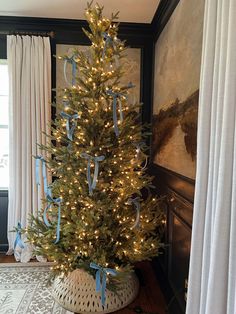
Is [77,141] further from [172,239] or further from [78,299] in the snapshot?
[78,299]

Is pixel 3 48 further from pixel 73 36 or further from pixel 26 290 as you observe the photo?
pixel 26 290

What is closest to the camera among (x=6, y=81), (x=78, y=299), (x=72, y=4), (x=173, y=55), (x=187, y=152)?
(x=187, y=152)

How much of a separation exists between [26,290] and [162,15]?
2.92 meters

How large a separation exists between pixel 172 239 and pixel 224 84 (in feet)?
4.77

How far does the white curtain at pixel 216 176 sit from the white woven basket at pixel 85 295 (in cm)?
98

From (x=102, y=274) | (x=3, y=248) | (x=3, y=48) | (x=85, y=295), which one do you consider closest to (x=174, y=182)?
(x=102, y=274)

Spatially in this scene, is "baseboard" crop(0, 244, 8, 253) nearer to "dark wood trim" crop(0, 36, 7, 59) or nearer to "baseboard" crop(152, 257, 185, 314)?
"baseboard" crop(152, 257, 185, 314)

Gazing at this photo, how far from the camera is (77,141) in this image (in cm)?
196

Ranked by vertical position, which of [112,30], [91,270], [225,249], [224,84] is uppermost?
[112,30]

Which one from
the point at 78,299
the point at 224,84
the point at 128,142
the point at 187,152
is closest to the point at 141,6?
the point at 128,142

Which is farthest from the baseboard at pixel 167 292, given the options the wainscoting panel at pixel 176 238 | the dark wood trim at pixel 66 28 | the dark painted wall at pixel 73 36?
the dark wood trim at pixel 66 28

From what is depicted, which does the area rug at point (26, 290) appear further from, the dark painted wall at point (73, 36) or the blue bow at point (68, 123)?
the blue bow at point (68, 123)

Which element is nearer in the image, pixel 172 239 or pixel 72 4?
pixel 172 239

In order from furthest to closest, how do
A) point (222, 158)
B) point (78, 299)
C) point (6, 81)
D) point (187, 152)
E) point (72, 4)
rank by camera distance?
point (6, 81)
point (72, 4)
point (78, 299)
point (187, 152)
point (222, 158)
